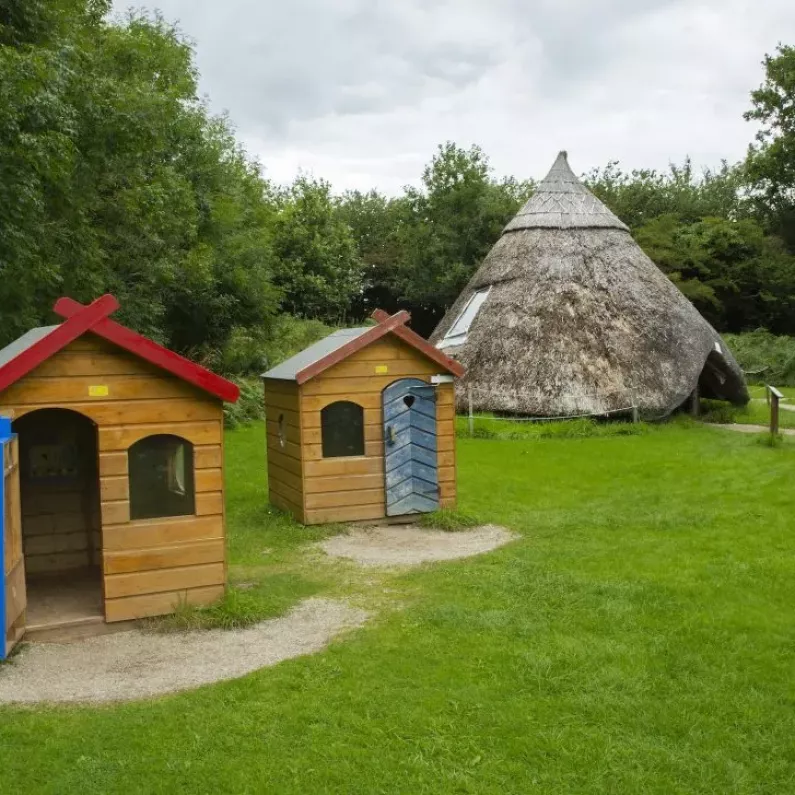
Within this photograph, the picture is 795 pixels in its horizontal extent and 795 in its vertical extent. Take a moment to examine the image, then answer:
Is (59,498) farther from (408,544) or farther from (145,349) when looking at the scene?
(408,544)

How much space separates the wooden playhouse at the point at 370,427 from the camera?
10625 millimetres

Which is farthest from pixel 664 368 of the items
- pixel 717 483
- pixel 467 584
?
pixel 467 584

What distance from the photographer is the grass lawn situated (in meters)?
4.53

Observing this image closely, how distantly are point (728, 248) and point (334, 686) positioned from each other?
3350cm

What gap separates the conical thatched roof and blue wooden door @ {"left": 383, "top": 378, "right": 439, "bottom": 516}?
838 cm

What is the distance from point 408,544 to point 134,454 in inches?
147

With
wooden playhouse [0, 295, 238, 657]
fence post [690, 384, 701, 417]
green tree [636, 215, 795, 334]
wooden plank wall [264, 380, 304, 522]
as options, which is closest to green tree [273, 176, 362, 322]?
green tree [636, 215, 795, 334]

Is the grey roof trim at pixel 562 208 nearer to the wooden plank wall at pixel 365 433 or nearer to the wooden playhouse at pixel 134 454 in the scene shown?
the wooden plank wall at pixel 365 433

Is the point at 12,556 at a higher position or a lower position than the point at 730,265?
lower

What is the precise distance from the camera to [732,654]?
19.8 ft

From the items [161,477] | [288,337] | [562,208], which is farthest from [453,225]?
[161,477]

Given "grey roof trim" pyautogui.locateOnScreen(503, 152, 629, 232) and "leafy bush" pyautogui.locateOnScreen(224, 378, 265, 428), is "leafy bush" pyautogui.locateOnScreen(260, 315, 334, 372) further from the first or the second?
"grey roof trim" pyautogui.locateOnScreen(503, 152, 629, 232)

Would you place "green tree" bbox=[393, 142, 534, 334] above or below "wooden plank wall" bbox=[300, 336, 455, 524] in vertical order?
above

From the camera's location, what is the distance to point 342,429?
10.8 m
